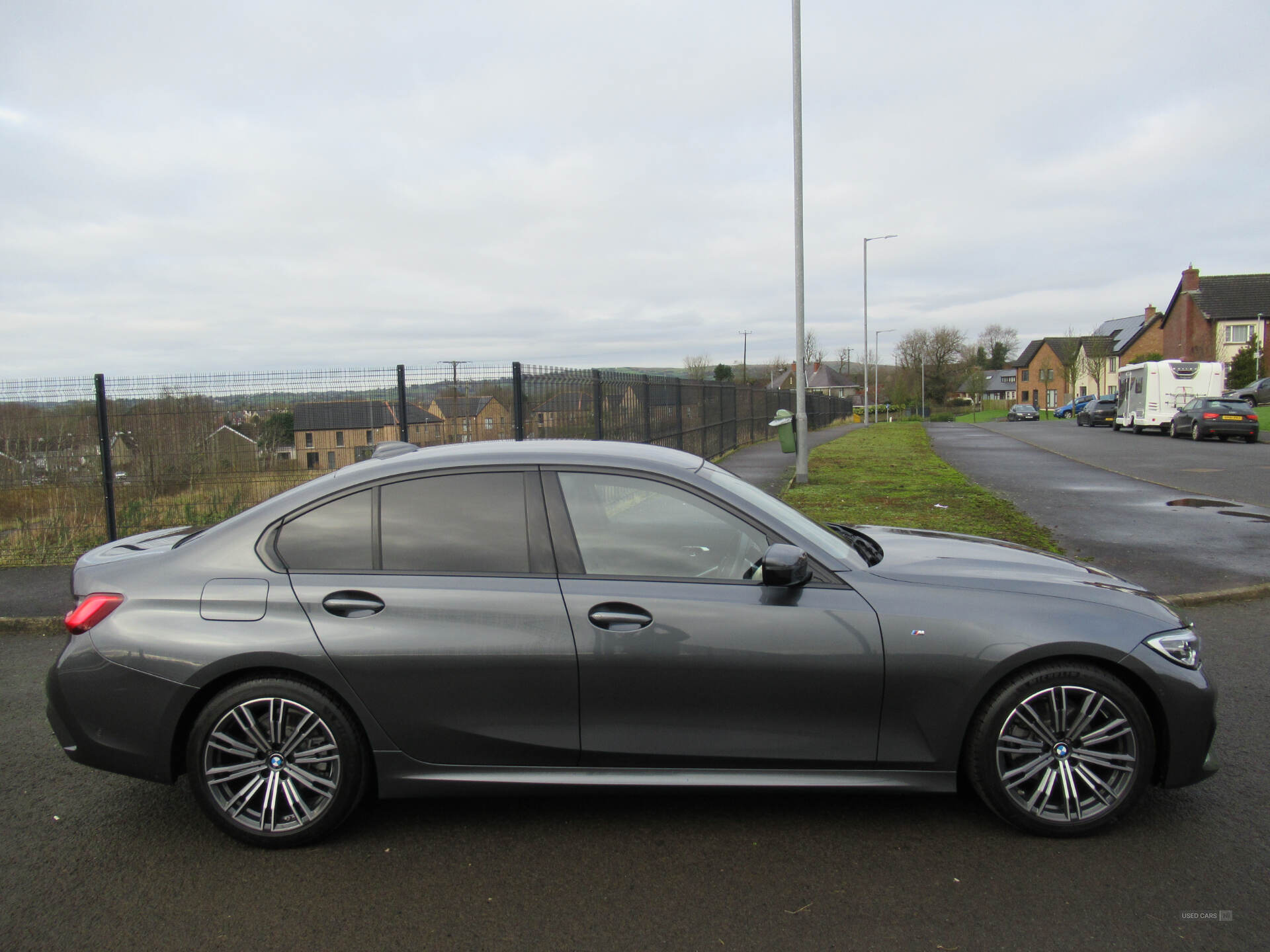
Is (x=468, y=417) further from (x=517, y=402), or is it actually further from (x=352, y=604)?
(x=352, y=604)

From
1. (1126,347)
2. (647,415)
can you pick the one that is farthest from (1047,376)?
(647,415)

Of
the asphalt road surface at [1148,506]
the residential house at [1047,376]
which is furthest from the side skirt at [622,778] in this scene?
the residential house at [1047,376]

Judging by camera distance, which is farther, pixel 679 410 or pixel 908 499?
pixel 679 410

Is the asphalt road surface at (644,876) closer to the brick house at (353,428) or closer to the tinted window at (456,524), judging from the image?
the tinted window at (456,524)

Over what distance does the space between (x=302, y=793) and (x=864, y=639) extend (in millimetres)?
2234

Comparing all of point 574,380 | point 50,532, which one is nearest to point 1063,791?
point 574,380

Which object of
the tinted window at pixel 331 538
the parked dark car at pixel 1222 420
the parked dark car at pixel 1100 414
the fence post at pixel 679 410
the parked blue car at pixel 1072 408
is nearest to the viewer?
the tinted window at pixel 331 538

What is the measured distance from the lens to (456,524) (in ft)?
11.8

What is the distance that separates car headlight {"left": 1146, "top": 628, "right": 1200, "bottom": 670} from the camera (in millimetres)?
3414

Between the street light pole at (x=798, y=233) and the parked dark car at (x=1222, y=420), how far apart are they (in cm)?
2150

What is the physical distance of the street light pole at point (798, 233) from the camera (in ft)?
49.4

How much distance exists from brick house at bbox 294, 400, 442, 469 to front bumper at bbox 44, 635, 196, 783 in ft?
21.6

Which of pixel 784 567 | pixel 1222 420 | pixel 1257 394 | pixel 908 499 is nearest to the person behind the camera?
pixel 784 567

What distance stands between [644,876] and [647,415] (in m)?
10.8
